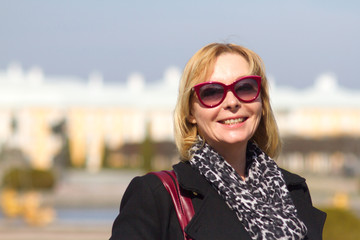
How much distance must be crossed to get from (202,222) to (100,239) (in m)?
7.63

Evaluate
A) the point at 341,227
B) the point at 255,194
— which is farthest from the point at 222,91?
the point at 341,227

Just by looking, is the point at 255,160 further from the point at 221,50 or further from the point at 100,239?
the point at 100,239

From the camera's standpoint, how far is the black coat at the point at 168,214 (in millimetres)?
1823

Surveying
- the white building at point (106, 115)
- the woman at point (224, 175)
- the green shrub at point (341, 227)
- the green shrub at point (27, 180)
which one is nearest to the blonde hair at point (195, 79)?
the woman at point (224, 175)

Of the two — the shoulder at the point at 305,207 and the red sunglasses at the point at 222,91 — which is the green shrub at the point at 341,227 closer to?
the shoulder at the point at 305,207

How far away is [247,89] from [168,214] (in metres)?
0.38

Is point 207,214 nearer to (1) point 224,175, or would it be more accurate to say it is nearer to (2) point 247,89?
(1) point 224,175

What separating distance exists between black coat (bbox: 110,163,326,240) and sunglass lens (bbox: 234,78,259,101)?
0.22 metres

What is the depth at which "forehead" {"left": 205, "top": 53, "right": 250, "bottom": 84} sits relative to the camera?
2010 millimetres

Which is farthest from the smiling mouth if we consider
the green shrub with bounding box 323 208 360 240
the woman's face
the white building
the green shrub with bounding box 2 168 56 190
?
the white building

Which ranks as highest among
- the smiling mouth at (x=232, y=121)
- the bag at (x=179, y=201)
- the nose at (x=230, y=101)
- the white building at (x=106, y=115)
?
the nose at (x=230, y=101)

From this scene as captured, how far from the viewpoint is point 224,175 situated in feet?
6.48

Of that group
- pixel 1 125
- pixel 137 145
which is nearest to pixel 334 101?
pixel 137 145

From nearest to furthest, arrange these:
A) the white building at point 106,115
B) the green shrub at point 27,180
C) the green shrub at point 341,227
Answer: the green shrub at point 341,227 < the green shrub at point 27,180 < the white building at point 106,115
